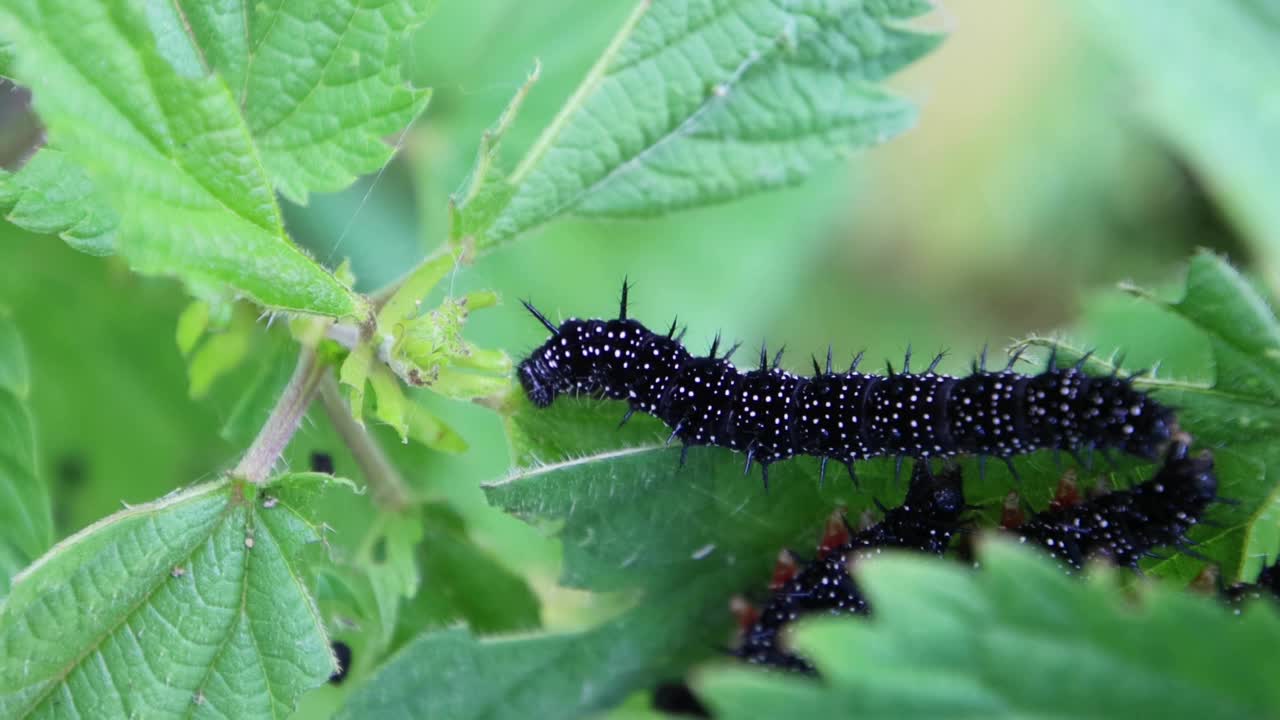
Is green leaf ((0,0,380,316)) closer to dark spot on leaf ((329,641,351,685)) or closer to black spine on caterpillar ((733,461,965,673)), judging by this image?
dark spot on leaf ((329,641,351,685))

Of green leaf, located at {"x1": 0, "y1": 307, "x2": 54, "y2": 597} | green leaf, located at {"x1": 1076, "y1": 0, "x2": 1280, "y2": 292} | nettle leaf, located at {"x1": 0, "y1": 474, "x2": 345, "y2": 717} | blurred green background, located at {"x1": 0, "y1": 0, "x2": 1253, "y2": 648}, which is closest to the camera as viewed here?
nettle leaf, located at {"x1": 0, "y1": 474, "x2": 345, "y2": 717}

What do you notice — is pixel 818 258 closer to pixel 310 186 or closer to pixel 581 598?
pixel 581 598

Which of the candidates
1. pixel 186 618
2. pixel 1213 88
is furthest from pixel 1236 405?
pixel 186 618

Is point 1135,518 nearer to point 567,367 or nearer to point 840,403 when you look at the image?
point 840,403

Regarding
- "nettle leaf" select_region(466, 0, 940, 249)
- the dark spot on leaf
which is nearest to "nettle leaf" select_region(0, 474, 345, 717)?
the dark spot on leaf

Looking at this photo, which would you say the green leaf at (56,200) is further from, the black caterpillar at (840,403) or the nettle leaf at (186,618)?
the black caterpillar at (840,403)
